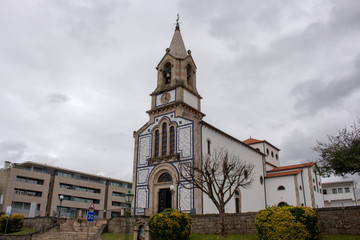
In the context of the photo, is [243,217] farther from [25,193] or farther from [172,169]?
[25,193]

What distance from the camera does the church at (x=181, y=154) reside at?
2981 centimetres

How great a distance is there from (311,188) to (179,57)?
23200mm

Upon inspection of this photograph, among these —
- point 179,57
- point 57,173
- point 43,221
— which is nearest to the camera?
point 43,221

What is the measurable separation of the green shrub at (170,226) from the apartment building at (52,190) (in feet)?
98.8

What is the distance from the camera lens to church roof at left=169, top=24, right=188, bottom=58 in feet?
118

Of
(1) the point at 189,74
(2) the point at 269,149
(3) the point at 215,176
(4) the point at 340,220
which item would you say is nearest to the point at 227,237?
(4) the point at 340,220

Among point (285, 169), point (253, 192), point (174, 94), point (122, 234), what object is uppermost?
point (174, 94)

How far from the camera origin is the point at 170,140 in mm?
32062

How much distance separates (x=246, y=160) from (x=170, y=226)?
22.2m

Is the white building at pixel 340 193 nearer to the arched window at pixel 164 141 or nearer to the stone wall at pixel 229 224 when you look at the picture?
the arched window at pixel 164 141

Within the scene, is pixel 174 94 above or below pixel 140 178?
above

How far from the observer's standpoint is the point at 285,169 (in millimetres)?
43562

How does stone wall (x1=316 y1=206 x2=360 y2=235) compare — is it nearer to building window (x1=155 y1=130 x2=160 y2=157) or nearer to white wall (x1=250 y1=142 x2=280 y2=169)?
building window (x1=155 y1=130 x2=160 y2=157)

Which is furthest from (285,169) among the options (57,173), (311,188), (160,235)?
(57,173)
